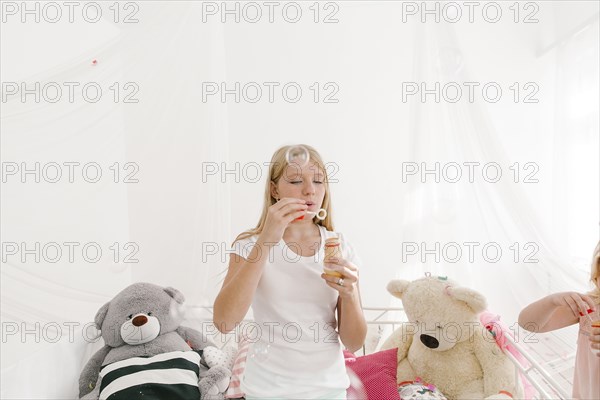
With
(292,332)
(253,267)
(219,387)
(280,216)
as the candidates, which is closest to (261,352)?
(292,332)

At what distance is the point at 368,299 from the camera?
221cm

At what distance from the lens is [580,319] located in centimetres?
107

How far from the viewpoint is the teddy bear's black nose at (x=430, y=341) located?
157 centimetres

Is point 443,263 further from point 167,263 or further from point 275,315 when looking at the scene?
point 167,263

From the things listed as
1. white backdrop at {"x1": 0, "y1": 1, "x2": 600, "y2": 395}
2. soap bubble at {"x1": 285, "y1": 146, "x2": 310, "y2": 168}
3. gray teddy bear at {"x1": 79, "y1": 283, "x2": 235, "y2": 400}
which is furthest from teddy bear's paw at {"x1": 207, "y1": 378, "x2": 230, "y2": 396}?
soap bubble at {"x1": 285, "y1": 146, "x2": 310, "y2": 168}

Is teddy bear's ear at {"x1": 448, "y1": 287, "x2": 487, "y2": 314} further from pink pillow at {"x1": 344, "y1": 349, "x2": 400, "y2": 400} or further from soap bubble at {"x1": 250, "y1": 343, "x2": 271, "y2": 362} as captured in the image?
soap bubble at {"x1": 250, "y1": 343, "x2": 271, "y2": 362}

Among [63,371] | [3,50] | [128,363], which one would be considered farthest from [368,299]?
[3,50]

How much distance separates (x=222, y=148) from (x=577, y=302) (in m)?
1.31

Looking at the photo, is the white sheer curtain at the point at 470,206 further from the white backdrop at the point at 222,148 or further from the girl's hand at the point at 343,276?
the girl's hand at the point at 343,276

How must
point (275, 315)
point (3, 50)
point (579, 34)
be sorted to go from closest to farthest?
point (275, 315), point (3, 50), point (579, 34)

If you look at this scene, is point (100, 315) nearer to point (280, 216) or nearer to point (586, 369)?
point (280, 216)

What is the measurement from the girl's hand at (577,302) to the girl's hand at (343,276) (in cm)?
56

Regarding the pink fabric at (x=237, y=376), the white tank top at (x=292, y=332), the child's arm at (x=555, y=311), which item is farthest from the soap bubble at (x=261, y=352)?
the child's arm at (x=555, y=311)

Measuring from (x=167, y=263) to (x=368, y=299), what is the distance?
109cm
